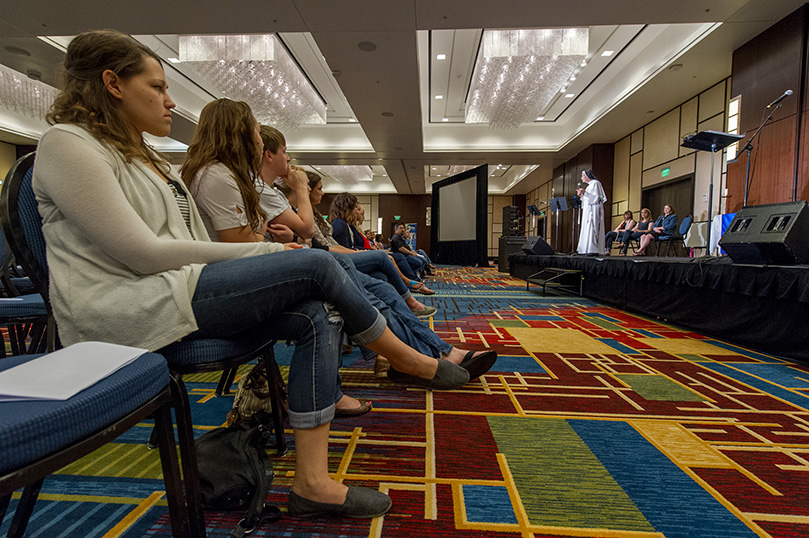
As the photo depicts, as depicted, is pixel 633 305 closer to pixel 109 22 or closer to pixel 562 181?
pixel 109 22

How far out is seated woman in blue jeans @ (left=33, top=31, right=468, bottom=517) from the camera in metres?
0.61

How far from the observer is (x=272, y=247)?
787 mm

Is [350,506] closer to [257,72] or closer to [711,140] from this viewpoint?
[711,140]

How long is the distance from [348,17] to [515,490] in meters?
4.40

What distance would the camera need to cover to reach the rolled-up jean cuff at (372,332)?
84 cm

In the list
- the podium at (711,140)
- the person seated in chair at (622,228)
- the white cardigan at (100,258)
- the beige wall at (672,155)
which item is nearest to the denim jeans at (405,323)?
the white cardigan at (100,258)

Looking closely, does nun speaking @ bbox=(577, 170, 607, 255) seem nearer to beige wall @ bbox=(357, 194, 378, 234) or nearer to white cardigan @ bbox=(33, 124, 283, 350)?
white cardigan @ bbox=(33, 124, 283, 350)

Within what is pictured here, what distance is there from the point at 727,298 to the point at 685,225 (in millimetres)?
4565

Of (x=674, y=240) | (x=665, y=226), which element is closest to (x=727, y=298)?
(x=665, y=226)

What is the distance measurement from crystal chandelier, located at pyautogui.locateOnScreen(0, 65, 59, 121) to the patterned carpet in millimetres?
6885

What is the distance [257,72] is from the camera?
5359 millimetres

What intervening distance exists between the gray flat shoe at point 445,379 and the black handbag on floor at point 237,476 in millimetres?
626

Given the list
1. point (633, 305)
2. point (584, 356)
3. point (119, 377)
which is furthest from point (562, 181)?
point (119, 377)

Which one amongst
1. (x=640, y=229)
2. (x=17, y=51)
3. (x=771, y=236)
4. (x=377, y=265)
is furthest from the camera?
(x=640, y=229)
